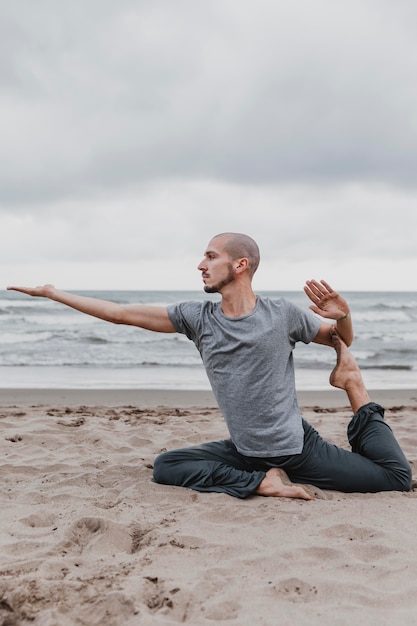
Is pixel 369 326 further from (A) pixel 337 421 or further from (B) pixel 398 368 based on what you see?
(A) pixel 337 421

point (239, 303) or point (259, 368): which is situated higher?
point (239, 303)

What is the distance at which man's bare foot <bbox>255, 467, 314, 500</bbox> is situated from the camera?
4213mm

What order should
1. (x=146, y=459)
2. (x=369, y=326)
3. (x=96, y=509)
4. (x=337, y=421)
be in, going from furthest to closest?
(x=369, y=326), (x=337, y=421), (x=146, y=459), (x=96, y=509)

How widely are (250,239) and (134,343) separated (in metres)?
16.5

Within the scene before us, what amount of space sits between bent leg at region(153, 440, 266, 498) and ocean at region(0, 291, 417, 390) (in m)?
6.36

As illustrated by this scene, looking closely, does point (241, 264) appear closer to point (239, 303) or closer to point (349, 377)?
point (239, 303)

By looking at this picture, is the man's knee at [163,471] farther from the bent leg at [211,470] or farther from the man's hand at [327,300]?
the man's hand at [327,300]

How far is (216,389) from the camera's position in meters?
4.30

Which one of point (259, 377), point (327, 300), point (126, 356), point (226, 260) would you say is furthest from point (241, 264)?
point (126, 356)

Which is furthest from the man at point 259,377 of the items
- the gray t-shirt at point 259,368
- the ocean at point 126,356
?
the ocean at point 126,356

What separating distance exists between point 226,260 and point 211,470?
55.9 inches

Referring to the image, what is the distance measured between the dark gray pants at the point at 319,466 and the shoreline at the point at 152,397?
4.44m

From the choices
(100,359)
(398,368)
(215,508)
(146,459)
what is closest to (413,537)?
(215,508)

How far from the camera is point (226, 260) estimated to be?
4137 mm
